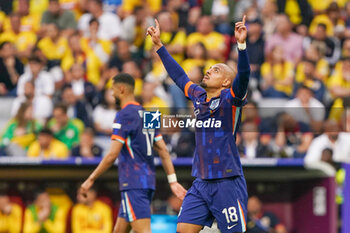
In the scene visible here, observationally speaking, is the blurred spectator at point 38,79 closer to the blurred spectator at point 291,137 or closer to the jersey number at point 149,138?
the blurred spectator at point 291,137

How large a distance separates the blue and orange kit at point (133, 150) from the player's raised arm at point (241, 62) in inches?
71.5

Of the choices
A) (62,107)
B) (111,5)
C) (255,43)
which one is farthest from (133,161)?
(111,5)

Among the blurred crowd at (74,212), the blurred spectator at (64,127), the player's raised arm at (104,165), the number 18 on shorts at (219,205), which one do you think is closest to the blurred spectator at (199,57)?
the blurred spectator at (64,127)

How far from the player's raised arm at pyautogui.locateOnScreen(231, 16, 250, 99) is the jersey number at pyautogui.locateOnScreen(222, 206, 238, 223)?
92cm

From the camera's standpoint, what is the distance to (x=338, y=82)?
41.7 ft

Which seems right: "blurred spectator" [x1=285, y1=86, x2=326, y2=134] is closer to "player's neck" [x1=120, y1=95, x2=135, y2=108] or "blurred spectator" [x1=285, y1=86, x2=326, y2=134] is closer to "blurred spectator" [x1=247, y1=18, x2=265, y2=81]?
"blurred spectator" [x1=247, y1=18, x2=265, y2=81]

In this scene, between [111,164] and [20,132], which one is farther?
[20,132]

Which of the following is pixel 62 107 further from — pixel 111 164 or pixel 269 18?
pixel 111 164

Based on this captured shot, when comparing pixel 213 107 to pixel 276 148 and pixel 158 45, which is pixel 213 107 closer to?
pixel 158 45

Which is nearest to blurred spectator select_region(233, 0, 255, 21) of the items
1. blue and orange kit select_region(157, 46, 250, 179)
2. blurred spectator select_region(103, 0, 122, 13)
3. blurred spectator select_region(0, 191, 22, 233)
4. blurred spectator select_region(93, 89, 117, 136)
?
blurred spectator select_region(103, 0, 122, 13)

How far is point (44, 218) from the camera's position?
10.0 meters

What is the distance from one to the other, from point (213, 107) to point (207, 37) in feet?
24.2

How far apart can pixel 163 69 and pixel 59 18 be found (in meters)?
3.17

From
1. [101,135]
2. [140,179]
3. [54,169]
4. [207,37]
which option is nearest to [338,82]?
[207,37]
